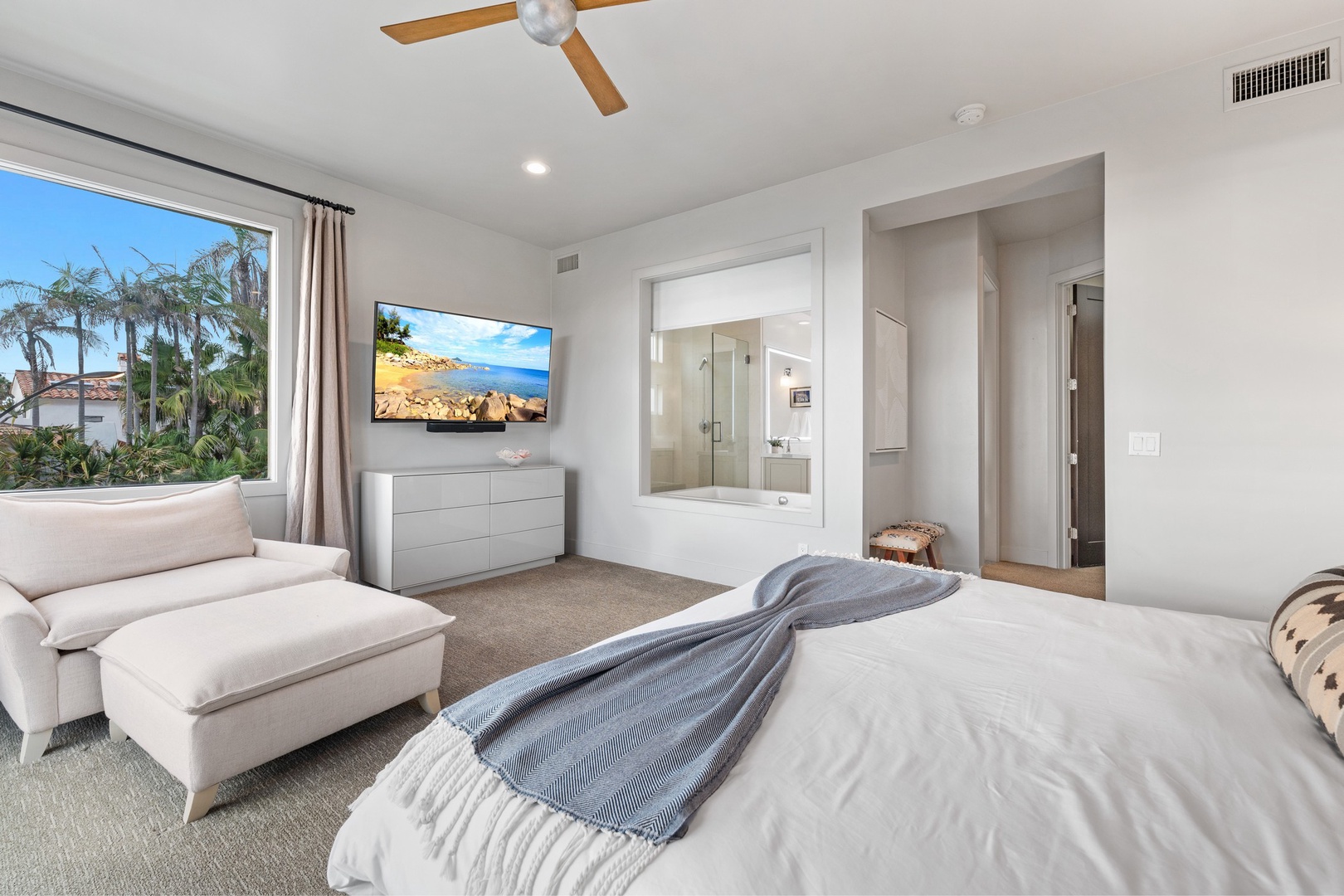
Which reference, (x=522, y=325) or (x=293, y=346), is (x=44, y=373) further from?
(x=522, y=325)

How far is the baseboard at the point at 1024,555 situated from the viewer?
477 centimetres

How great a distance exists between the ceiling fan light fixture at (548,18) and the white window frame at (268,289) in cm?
263

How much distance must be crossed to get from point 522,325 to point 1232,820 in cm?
453

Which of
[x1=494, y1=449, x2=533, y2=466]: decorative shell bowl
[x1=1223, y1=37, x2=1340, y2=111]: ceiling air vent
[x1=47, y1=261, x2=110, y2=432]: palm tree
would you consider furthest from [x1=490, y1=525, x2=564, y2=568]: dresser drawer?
[x1=1223, y1=37, x2=1340, y2=111]: ceiling air vent

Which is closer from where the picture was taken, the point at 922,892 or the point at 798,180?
the point at 922,892

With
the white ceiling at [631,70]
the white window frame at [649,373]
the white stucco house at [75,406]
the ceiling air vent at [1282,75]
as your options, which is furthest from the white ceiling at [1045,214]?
the white stucco house at [75,406]

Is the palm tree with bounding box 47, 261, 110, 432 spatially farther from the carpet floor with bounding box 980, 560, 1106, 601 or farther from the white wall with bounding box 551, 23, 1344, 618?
the carpet floor with bounding box 980, 560, 1106, 601

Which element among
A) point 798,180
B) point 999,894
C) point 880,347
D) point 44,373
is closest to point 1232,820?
point 999,894

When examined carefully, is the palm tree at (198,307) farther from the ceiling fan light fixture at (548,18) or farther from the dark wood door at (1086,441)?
the dark wood door at (1086,441)

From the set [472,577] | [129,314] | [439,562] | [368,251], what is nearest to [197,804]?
[439,562]

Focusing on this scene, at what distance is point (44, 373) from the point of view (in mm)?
2959

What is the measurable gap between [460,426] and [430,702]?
2.58 metres

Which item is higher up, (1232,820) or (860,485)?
(860,485)

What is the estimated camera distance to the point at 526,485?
452cm
